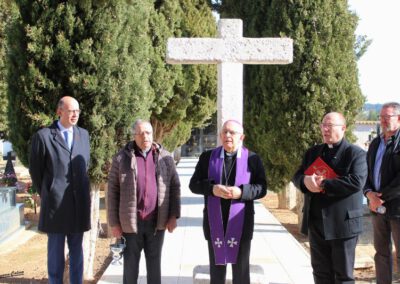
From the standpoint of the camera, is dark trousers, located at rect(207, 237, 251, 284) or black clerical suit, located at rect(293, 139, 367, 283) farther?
dark trousers, located at rect(207, 237, 251, 284)

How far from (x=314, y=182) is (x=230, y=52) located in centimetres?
180

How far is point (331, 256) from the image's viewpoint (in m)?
4.20

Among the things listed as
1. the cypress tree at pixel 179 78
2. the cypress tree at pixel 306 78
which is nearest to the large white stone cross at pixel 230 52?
the cypress tree at pixel 306 78

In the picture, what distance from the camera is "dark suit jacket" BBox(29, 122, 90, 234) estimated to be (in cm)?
430

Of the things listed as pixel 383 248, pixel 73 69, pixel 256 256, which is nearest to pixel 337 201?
pixel 383 248

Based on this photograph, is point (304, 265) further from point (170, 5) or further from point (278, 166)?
point (170, 5)

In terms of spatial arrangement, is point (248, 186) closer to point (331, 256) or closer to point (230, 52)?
point (331, 256)

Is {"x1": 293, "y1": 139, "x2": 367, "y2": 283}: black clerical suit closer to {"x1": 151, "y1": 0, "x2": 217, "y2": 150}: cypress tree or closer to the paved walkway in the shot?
the paved walkway

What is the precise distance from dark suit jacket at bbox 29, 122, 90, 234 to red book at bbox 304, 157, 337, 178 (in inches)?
79.9

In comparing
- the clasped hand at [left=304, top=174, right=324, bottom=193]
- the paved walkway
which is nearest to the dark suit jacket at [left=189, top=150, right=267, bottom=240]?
the clasped hand at [left=304, top=174, right=324, bottom=193]

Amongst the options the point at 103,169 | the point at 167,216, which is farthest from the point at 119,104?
the point at 167,216

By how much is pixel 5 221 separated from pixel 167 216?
587cm

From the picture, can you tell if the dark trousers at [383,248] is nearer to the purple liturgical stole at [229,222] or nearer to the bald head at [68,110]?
the purple liturgical stole at [229,222]

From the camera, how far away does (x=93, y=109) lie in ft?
18.5
